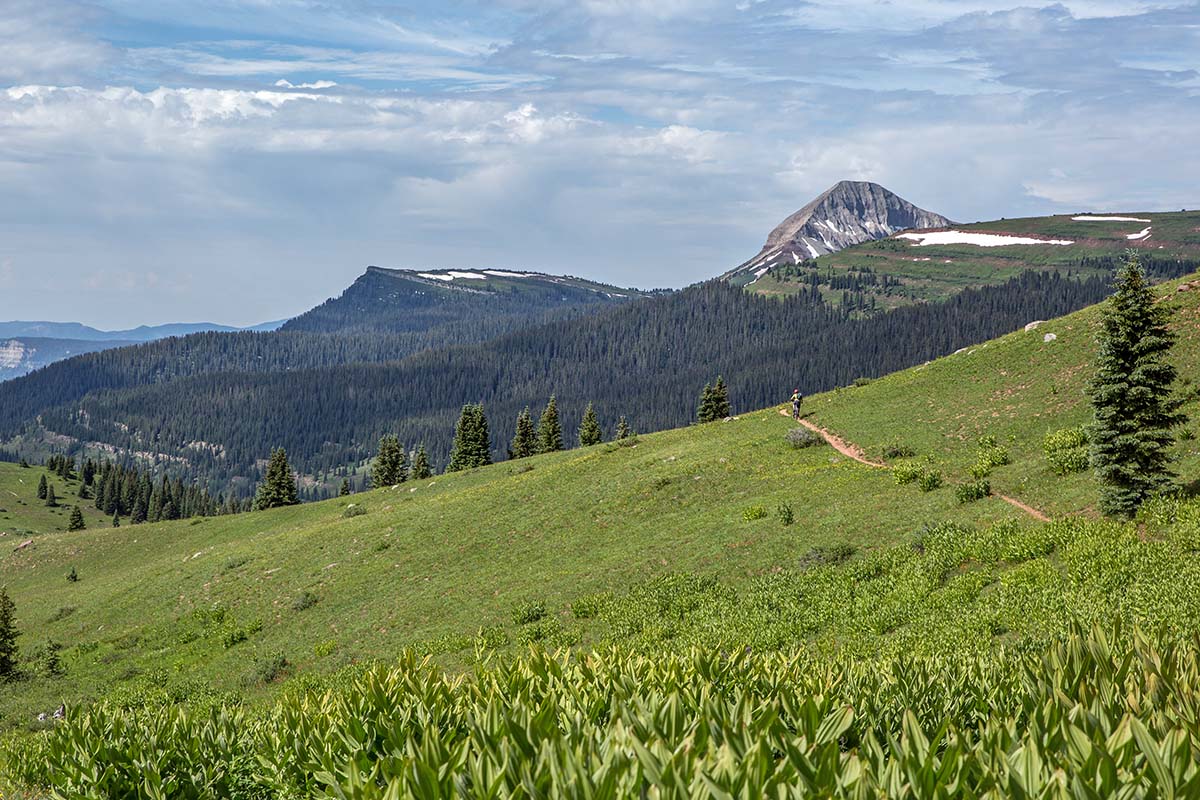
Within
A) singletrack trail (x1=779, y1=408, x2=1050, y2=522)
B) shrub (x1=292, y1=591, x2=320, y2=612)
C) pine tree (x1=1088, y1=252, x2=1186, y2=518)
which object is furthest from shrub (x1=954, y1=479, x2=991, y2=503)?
shrub (x1=292, y1=591, x2=320, y2=612)

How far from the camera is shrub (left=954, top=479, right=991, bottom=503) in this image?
90.9ft

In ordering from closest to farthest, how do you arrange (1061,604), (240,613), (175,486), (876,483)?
(1061,604) < (876,483) < (240,613) < (175,486)

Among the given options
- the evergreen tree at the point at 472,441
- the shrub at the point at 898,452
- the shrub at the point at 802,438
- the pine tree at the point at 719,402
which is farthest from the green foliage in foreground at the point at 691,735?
the evergreen tree at the point at 472,441

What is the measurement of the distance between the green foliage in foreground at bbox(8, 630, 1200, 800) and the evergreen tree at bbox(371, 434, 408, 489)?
294ft

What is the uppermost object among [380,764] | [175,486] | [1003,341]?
[1003,341]

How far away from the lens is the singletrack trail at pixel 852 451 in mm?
25181

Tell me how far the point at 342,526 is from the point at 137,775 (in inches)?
1814

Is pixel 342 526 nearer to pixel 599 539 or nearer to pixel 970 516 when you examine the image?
pixel 599 539

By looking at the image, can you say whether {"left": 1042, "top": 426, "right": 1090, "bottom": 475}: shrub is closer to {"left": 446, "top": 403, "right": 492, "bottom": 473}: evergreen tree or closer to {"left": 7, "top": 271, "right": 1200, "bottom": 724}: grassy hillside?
{"left": 7, "top": 271, "right": 1200, "bottom": 724}: grassy hillside

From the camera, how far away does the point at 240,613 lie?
3700 cm

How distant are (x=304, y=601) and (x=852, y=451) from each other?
1145 inches

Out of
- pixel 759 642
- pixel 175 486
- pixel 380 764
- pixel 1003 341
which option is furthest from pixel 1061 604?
pixel 175 486

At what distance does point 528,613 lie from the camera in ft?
87.3

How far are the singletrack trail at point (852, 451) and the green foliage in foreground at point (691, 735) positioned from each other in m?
17.2
